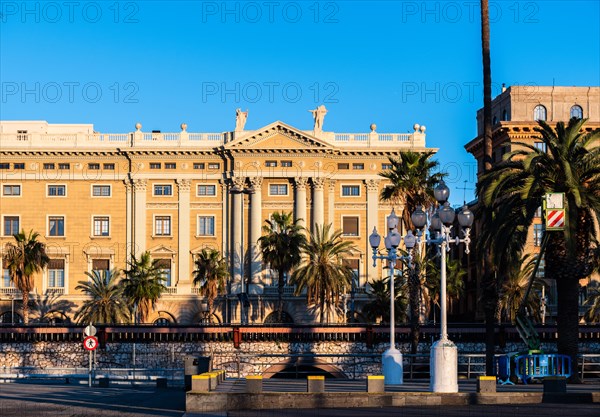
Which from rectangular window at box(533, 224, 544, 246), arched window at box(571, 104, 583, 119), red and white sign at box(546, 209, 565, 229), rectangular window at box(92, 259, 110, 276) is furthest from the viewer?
rectangular window at box(92, 259, 110, 276)

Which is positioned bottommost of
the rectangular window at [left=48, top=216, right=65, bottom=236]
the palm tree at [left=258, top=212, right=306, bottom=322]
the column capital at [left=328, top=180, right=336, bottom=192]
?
the palm tree at [left=258, top=212, right=306, bottom=322]

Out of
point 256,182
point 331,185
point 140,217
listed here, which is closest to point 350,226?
point 331,185

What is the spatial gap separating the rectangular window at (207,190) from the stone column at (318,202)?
932cm

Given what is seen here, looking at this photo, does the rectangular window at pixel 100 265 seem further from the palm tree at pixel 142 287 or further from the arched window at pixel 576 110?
the arched window at pixel 576 110

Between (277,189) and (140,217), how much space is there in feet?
42.3

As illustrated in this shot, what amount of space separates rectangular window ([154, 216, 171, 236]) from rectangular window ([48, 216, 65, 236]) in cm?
850

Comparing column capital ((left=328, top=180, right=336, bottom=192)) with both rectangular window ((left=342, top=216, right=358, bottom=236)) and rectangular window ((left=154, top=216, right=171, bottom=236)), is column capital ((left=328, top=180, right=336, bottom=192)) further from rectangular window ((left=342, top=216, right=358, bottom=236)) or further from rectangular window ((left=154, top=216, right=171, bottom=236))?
rectangular window ((left=154, top=216, right=171, bottom=236))

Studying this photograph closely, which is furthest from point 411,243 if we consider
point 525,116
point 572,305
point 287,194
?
point 287,194

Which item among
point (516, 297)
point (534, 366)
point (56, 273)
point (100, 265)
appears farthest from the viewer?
point (100, 265)

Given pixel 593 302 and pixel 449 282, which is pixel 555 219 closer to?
pixel 449 282

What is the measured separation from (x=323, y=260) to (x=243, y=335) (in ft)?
75.2

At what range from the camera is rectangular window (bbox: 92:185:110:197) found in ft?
373

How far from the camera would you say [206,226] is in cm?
11344

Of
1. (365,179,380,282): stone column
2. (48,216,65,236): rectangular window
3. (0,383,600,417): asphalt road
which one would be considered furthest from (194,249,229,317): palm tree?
(0,383,600,417): asphalt road
